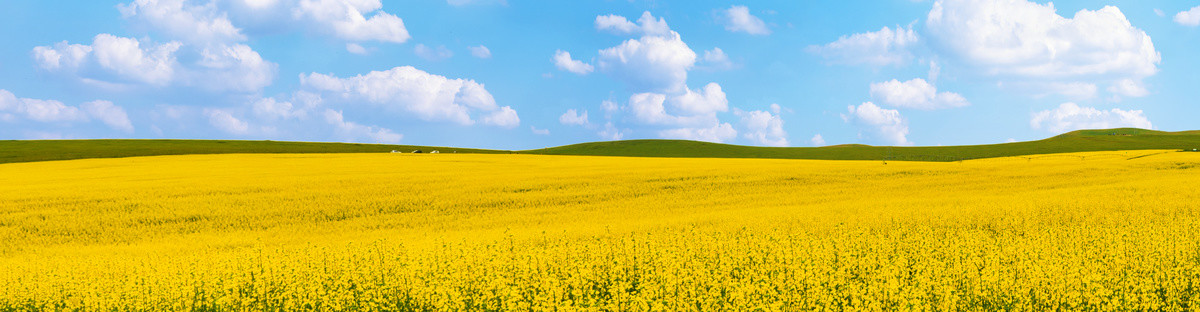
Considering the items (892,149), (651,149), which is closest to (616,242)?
(651,149)

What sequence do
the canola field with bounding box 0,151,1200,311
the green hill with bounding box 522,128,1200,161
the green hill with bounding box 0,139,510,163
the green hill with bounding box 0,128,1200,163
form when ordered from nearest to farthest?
the canola field with bounding box 0,151,1200,311 < the green hill with bounding box 0,139,510,163 < the green hill with bounding box 0,128,1200,163 < the green hill with bounding box 522,128,1200,161

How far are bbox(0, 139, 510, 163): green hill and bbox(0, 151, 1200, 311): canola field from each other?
30.4 m

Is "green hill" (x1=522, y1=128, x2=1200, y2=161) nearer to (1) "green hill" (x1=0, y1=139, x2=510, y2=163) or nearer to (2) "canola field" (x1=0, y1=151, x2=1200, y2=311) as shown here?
(1) "green hill" (x1=0, y1=139, x2=510, y2=163)

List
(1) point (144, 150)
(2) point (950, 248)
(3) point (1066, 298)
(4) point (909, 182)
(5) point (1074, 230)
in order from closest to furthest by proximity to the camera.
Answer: (3) point (1066, 298)
(2) point (950, 248)
(5) point (1074, 230)
(4) point (909, 182)
(1) point (144, 150)

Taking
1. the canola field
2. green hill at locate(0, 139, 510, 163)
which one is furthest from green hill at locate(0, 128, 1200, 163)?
the canola field

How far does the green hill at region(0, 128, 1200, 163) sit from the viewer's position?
57406 mm

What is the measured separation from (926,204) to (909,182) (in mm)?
7473

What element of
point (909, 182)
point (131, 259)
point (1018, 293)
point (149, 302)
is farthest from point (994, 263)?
point (909, 182)

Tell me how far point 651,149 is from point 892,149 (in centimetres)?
2782

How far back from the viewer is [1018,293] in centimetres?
616

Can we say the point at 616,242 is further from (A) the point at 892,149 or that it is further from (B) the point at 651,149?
(A) the point at 892,149

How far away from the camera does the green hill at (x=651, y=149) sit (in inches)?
2260

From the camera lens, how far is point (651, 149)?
83.8m

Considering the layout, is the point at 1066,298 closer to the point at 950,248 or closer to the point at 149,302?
the point at 950,248
